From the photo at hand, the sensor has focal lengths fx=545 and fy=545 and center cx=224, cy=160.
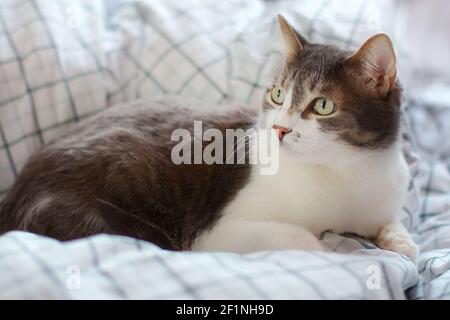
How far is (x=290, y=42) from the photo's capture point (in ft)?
4.19

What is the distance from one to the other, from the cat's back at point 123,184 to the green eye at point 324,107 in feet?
0.85

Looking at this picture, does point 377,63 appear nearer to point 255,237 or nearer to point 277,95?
point 277,95

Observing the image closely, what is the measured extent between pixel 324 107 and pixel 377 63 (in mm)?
146

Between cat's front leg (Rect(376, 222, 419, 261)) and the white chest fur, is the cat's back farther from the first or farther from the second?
cat's front leg (Rect(376, 222, 419, 261))

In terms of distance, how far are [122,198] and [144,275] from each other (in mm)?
341

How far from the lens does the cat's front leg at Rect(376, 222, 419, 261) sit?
123cm

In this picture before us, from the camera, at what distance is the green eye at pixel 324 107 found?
114 centimetres

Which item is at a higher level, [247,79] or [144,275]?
[247,79]

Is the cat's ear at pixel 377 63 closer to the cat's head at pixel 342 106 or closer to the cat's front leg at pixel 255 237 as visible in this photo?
the cat's head at pixel 342 106

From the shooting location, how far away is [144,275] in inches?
37.5

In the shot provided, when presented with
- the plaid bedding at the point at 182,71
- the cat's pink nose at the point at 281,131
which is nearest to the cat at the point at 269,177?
the cat's pink nose at the point at 281,131

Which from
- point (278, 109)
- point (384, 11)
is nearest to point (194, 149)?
point (278, 109)

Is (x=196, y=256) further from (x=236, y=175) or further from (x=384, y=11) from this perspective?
(x=384, y=11)

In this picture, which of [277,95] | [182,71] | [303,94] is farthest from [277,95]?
[182,71]
